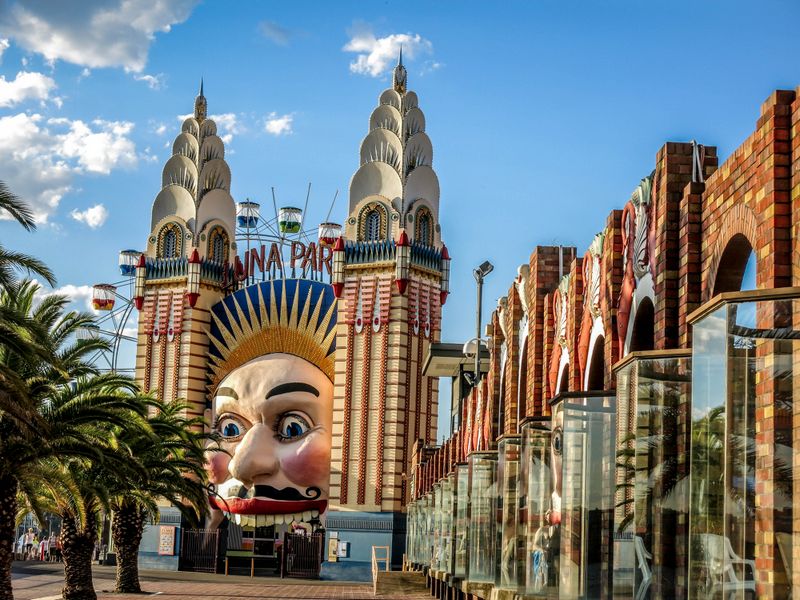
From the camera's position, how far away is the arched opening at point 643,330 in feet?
43.1

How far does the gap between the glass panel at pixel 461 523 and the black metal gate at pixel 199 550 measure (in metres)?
25.7

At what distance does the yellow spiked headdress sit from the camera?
50312 mm

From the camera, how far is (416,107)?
2007 inches

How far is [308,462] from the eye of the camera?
48719mm

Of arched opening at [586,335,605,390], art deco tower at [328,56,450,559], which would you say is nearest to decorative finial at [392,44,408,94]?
art deco tower at [328,56,450,559]

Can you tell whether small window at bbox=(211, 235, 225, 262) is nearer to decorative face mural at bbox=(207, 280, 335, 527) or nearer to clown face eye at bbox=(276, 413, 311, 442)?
decorative face mural at bbox=(207, 280, 335, 527)

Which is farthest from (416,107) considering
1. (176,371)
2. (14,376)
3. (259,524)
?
(14,376)

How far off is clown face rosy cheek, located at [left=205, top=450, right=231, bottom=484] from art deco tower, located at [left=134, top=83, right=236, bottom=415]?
2.26 metres

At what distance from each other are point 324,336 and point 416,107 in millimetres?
10114

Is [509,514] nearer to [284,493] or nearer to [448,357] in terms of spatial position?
[448,357]

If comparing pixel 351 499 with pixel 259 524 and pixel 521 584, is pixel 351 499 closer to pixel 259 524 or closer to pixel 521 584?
pixel 259 524

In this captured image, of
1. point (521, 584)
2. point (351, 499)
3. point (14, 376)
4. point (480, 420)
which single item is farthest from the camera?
point (351, 499)

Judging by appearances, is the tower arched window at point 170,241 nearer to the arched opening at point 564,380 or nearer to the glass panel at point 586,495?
the arched opening at point 564,380

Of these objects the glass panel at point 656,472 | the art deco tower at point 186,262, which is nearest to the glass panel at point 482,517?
the glass panel at point 656,472
